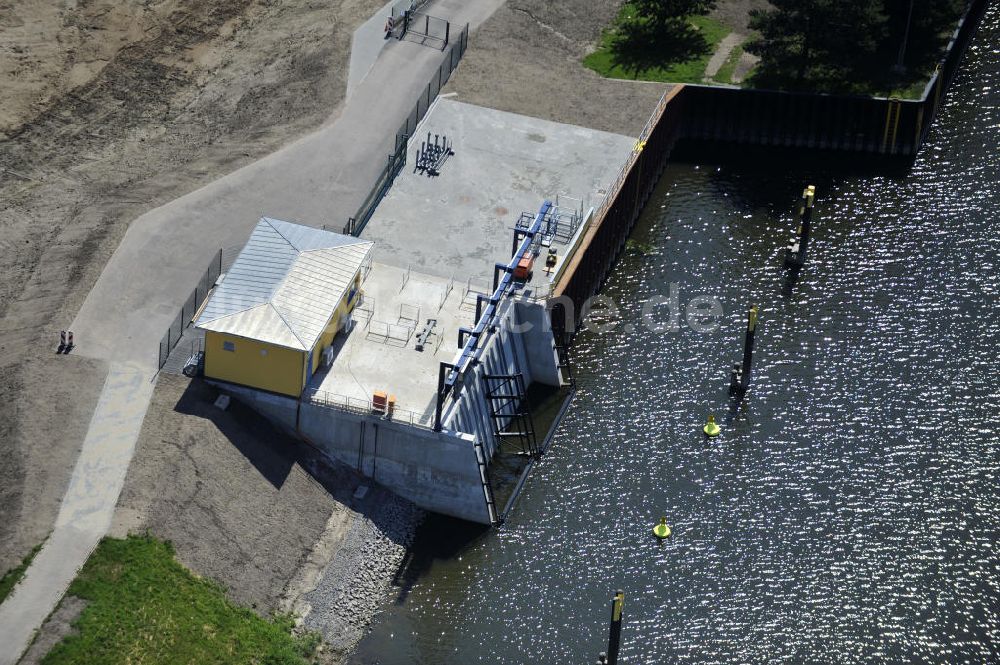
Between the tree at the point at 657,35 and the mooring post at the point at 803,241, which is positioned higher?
the tree at the point at 657,35

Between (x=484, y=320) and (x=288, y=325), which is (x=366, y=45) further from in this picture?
(x=288, y=325)

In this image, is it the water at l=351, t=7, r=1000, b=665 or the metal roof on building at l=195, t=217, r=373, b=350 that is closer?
the water at l=351, t=7, r=1000, b=665

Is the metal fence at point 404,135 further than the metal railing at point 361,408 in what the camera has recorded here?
Yes

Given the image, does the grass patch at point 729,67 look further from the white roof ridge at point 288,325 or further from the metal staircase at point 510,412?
the white roof ridge at point 288,325

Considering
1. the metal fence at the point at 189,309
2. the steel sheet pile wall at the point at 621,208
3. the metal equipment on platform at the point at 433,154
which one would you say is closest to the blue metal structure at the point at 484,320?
the steel sheet pile wall at the point at 621,208

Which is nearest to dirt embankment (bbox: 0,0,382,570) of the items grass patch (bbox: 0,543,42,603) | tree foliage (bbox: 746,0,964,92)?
grass patch (bbox: 0,543,42,603)

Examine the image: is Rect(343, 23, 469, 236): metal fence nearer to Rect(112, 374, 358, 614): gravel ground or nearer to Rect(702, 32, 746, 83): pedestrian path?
Rect(112, 374, 358, 614): gravel ground
